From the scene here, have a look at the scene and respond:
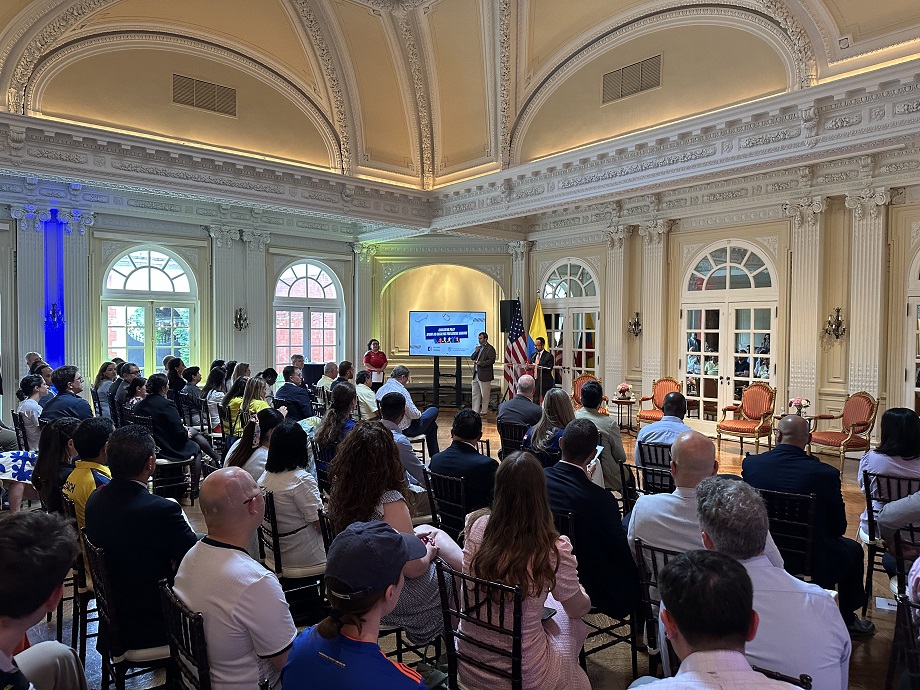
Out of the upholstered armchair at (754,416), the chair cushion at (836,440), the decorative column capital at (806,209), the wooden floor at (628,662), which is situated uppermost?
the decorative column capital at (806,209)

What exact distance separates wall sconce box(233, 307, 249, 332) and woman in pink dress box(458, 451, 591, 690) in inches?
387

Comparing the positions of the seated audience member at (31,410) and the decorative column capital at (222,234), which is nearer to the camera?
the seated audience member at (31,410)

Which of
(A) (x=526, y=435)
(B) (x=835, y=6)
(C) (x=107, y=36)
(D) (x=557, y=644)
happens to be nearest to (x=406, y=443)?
(A) (x=526, y=435)

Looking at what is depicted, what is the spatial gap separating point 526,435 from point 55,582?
395cm

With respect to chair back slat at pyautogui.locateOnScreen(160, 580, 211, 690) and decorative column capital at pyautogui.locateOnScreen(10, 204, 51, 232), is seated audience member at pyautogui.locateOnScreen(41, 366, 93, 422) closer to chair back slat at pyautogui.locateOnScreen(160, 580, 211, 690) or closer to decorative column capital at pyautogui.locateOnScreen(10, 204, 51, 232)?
chair back slat at pyautogui.locateOnScreen(160, 580, 211, 690)

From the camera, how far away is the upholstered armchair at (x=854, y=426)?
7.29 metres

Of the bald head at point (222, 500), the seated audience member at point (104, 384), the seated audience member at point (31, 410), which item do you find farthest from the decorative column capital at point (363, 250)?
the bald head at point (222, 500)

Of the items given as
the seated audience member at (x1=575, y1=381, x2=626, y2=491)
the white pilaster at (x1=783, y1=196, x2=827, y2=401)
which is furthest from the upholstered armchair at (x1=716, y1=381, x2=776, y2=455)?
the seated audience member at (x1=575, y1=381, x2=626, y2=491)

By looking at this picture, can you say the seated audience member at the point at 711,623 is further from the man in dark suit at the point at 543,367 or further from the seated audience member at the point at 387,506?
the man in dark suit at the point at 543,367

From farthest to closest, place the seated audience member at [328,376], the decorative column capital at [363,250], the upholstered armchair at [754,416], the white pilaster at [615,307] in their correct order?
the decorative column capital at [363,250], the white pilaster at [615,307], the upholstered armchair at [754,416], the seated audience member at [328,376]

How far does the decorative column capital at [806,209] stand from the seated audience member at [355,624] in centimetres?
864

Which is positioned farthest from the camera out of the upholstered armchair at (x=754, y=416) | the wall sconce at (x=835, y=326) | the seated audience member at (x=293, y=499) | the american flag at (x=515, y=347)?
the american flag at (x=515, y=347)

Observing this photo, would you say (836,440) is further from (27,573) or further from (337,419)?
(27,573)

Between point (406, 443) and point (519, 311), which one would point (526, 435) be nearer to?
point (406, 443)
